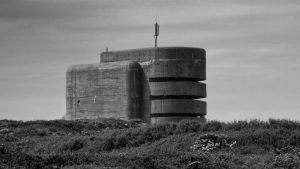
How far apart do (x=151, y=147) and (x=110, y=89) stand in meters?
20.7

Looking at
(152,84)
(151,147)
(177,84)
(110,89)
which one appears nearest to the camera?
(151,147)

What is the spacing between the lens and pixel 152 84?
45250mm

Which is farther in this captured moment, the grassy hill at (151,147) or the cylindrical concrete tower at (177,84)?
the cylindrical concrete tower at (177,84)

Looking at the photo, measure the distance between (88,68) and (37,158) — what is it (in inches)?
1196

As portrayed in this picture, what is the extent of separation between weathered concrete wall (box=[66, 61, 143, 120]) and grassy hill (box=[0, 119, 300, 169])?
915cm

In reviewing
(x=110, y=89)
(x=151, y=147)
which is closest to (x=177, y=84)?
(x=110, y=89)

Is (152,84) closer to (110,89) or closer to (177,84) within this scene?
(177,84)

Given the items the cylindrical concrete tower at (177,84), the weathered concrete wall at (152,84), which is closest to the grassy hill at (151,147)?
the weathered concrete wall at (152,84)

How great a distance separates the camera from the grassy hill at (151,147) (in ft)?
56.5

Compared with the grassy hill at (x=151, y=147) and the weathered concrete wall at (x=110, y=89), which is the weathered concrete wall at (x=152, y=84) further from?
the grassy hill at (x=151, y=147)

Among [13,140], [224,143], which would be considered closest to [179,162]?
[224,143]

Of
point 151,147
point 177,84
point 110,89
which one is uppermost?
point 177,84

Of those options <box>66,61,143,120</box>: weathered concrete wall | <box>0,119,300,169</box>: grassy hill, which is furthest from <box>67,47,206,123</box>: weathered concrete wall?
<box>0,119,300,169</box>: grassy hill

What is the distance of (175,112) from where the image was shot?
45031 mm
